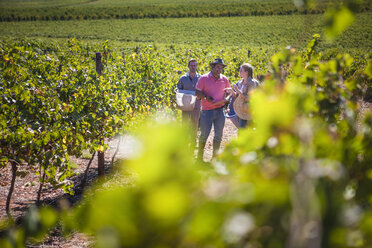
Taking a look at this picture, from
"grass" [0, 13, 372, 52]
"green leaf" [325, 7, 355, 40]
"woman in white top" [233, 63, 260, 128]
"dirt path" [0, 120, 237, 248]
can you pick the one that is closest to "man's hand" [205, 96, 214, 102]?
"woman in white top" [233, 63, 260, 128]

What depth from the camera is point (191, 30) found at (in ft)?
167

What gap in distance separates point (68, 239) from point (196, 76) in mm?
3243

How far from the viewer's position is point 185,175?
1.82 ft

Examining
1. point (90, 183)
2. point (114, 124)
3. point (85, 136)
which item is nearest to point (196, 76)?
point (114, 124)

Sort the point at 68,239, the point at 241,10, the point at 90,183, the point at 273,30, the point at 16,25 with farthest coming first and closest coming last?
1. the point at 241,10
2. the point at 16,25
3. the point at 273,30
4. the point at 90,183
5. the point at 68,239

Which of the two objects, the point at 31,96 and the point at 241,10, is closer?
the point at 31,96

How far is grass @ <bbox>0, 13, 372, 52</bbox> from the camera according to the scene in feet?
142

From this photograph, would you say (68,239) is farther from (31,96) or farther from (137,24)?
(137,24)

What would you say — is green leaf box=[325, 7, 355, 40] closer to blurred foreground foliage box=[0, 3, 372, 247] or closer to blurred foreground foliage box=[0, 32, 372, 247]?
blurred foreground foliage box=[0, 3, 372, 247]

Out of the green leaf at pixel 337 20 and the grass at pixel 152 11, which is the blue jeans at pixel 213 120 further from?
the grass at pixel 152 11

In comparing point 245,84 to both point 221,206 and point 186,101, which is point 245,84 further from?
point 221,206

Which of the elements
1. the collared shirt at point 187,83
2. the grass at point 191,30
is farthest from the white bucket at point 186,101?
the grass at point 191,30

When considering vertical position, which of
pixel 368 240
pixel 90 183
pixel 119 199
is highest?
pixel 119 199

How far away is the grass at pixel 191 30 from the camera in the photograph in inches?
1703
